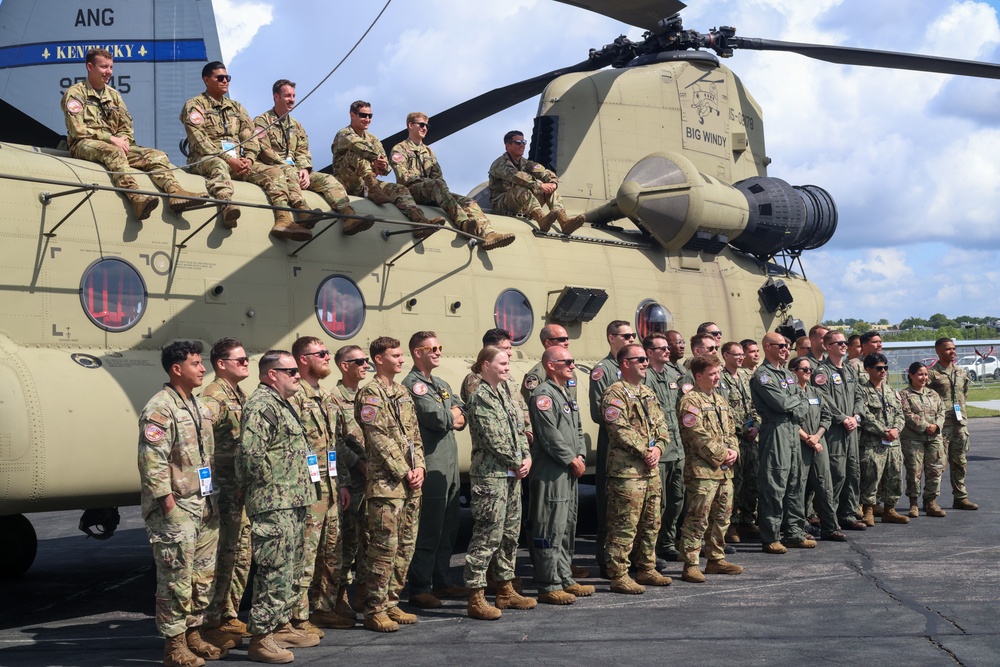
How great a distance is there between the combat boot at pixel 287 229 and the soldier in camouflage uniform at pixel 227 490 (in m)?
2.06

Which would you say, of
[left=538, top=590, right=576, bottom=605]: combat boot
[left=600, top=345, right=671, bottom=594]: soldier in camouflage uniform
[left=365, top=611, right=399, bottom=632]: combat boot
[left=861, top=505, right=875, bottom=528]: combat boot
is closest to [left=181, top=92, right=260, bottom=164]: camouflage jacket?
[left=600, top=345, right=671, bottom=594]: soldier in camouflage uniform

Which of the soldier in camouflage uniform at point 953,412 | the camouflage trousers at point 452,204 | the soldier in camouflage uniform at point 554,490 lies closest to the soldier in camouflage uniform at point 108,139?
the camouflage trousers at point 452,204

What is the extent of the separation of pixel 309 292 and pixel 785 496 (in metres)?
4.37

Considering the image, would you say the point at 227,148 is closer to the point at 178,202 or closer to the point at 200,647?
the point at 178,202

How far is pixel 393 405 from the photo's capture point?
638 cm

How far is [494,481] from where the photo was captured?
6.57 meters

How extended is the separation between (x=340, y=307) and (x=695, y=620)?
365cm

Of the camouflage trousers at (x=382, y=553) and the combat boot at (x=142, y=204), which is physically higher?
the combat boot at (x=142, y=204)

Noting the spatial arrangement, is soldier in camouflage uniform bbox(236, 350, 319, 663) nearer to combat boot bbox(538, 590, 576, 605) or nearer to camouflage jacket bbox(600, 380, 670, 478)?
combat boot bbox(538, 590, 576, 605)

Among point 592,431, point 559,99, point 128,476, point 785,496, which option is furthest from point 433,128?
point 128,476

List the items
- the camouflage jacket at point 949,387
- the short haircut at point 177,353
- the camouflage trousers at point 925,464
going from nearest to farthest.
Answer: the short haircut at point 177,353
the camouflage trousers at point 925,464
the camouflage jacket at point 949,387

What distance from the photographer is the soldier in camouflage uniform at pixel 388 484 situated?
6172 millimetres

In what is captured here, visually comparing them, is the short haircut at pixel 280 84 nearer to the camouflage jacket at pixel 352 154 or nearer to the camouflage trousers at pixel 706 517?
the camouflage jacket at pixel 352 154

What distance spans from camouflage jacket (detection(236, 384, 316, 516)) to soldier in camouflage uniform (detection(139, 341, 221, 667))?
222 millimetres
